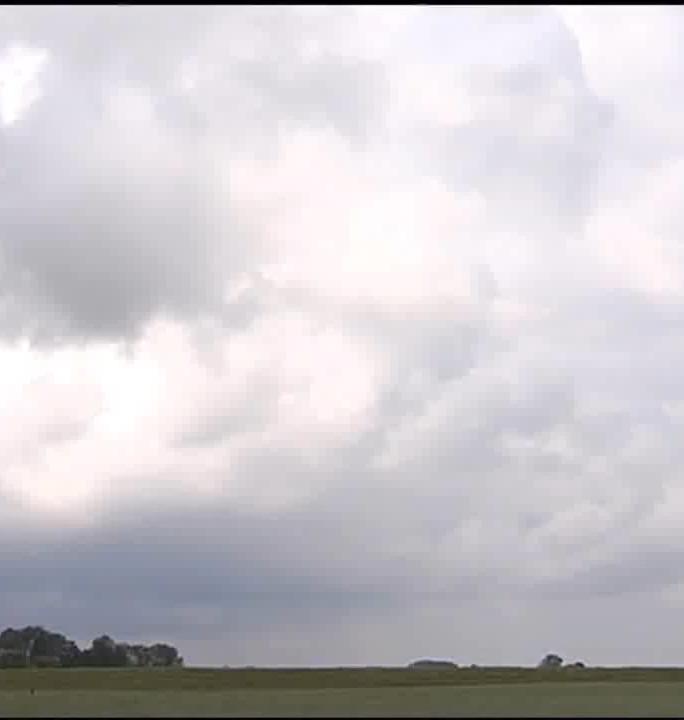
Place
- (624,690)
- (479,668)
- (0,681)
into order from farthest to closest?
(479,668), (0,681), (624,690)

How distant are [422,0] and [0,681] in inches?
2985

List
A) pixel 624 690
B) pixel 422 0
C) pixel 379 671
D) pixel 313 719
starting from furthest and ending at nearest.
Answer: pixel 379 671, pixel 624 690, pixel 313 719, pixel 422 0

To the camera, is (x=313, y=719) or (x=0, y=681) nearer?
(x=313, y=719)

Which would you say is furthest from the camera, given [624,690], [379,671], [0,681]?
[379,671]

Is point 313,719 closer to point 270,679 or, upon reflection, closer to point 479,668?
point 270,679

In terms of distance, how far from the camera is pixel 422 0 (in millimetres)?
23734

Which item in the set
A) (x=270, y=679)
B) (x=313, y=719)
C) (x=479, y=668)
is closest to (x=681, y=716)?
(x=313, y=719)

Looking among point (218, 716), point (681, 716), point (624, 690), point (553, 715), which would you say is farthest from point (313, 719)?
point (624, 690)

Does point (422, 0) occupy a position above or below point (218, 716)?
above

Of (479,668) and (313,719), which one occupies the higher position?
(479,668)

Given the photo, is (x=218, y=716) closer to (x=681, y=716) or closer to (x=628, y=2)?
(x=681, y=716)

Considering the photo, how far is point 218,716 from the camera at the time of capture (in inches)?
1694

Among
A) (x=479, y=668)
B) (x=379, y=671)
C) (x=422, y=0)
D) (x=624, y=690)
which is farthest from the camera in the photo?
(x=479, y=668)

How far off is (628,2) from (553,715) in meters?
24.9
